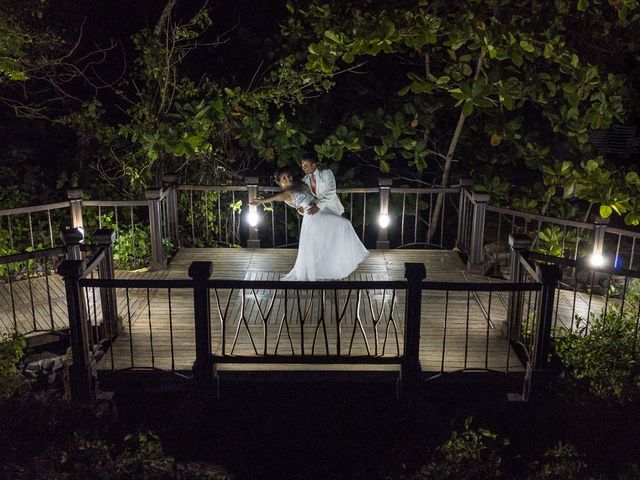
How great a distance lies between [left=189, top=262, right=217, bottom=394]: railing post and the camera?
665cm

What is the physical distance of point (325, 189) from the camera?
30.9 ft

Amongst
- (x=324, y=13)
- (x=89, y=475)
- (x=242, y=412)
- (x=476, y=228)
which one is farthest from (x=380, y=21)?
(x=89, y=475)

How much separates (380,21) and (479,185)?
13.0 ft

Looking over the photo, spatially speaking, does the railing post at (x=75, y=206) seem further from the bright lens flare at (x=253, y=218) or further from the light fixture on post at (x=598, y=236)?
the light fixture on post at (x=598, y=236)

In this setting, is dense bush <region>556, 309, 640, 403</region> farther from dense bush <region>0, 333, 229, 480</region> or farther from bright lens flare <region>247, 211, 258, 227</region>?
bright lens flare <region>247, 211, 258, 227</region>

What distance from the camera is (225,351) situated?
7562mm

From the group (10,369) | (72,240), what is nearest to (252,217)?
(72,240)

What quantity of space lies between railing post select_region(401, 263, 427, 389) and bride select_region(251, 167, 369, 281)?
8.79 feet

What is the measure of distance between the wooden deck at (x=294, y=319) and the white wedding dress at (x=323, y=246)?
35 centimetres

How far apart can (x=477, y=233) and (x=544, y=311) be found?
3501 mm

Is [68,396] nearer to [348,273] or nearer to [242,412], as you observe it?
[242,412]

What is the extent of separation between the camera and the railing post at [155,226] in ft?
33.3

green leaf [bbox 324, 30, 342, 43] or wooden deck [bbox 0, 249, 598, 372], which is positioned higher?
green leaf [bbox 324, 30, 342, 43]

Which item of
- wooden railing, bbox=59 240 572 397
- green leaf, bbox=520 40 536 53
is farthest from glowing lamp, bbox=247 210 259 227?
green leaf, bbox=520 40 536 53
